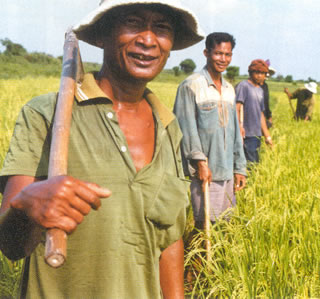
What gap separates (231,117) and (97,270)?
221 centimetres

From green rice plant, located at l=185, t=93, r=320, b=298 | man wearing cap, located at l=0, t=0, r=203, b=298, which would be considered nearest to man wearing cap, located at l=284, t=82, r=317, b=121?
green rice plant, located at l=185, t=93, r=320, b=298

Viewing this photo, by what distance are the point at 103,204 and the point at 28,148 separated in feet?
0.84

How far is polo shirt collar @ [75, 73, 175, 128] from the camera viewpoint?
44.7 inches

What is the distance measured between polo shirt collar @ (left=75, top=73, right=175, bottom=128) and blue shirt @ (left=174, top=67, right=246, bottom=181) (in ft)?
5.08

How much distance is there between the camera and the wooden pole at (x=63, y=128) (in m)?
0.66

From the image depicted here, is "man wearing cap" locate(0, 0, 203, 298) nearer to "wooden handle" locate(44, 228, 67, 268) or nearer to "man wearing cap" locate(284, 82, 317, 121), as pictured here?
"wooden handle" locate(44, 228, 67, 268)

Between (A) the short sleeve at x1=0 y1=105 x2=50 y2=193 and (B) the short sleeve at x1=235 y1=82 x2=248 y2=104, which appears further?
(B) the short sleeve at x1=235 y1=82 x2=248 y2=104

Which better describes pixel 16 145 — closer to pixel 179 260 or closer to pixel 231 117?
pixel 179 260

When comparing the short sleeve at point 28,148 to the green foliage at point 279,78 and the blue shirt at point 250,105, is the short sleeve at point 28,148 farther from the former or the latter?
the green foliage at point 279,78

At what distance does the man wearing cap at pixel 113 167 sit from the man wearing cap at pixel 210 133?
160 centimetres

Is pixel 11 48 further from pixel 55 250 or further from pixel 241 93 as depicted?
pixel 55 250

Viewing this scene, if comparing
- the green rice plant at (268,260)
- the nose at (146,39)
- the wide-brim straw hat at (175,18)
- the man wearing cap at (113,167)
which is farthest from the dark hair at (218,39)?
the nose at (146,39)

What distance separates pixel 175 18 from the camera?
129 cm

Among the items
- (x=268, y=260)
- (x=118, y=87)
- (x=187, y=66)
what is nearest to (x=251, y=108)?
(x=268, y=260)
